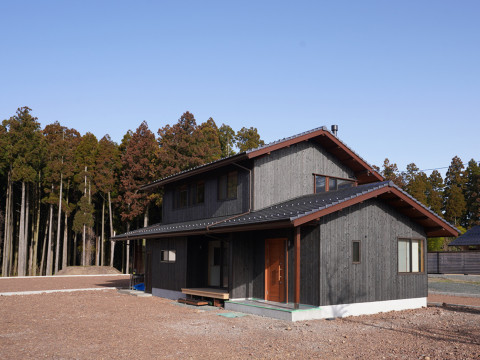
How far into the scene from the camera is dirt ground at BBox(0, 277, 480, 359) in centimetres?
830

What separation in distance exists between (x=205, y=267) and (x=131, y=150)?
22.5m

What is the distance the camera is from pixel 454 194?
48.4m

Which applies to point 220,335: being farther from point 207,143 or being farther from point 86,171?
point 86,171

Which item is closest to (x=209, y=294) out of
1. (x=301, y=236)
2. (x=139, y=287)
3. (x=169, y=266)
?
(x=301, y=236)

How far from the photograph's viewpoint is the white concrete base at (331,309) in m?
11.8

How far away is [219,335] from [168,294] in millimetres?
8575

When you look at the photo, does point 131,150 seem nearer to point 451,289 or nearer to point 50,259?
point 50,259

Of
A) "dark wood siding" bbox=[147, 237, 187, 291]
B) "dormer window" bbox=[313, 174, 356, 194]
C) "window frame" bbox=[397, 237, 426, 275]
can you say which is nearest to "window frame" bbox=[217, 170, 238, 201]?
"dark wood siding" bbox=[147, 237, 187, 291]

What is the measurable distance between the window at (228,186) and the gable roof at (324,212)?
88 cm

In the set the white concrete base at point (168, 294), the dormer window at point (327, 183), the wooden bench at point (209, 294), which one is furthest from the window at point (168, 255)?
the dormer window at point (327, 183)

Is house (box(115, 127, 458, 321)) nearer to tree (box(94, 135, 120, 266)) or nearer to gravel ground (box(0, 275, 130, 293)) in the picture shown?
gravel ground (box(0, 275, 130, 293))

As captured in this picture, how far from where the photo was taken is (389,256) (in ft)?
46.7

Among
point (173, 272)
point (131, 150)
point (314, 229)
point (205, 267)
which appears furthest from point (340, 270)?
point (131, 150)

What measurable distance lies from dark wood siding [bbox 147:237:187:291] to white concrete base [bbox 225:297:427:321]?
12.1 ft
